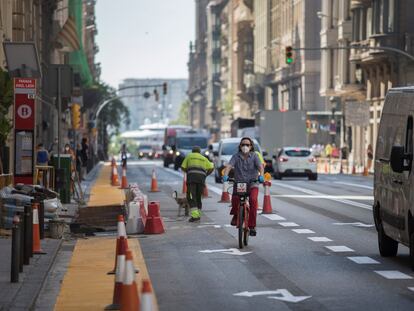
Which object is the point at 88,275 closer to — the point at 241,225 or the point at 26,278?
the point at 26,278

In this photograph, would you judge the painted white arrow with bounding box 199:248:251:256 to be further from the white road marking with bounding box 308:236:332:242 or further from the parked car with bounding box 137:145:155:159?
A: the parked car with bounding box 137:145:155:159

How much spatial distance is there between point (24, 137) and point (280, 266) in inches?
292

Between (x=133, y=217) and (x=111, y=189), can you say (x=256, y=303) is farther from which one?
(x=111, y=189)

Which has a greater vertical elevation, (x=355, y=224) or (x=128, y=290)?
(x=128, y=290)

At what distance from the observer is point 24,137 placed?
980 inches

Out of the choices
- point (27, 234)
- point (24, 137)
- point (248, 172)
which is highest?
point (24, 137)

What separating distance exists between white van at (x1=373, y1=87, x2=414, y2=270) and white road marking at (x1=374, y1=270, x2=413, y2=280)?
0.75 feet

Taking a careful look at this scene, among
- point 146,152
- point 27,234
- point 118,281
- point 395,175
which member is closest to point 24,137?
point 27,234

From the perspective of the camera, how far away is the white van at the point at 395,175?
17656 millimetres

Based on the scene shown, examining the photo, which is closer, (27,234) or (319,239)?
(27,234)

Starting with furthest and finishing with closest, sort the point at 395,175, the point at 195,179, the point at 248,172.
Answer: the point at 195,179
the point at 248,172
the point at 395,175

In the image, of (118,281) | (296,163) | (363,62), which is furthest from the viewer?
(363,62)

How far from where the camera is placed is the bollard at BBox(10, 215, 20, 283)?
622 inches

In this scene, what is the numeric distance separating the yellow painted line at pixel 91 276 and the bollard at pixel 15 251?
1.68 feet
